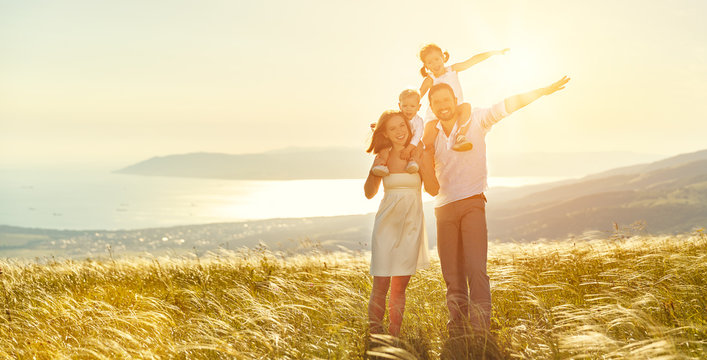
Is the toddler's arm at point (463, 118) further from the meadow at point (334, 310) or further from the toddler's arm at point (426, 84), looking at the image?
the meadow at point (334, 310)

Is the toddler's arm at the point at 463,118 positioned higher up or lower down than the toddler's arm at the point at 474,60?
lower down

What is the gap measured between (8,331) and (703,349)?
6.47 meters

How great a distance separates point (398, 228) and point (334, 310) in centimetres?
120

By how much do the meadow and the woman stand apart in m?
0.43

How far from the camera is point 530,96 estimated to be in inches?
184

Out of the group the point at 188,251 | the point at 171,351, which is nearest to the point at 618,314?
the point at 171,351

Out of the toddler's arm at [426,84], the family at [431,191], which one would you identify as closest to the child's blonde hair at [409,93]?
the family at [431,191]

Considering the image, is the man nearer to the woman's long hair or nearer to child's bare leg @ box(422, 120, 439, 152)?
child's bare leg @ box(422, 120, 439, 152)

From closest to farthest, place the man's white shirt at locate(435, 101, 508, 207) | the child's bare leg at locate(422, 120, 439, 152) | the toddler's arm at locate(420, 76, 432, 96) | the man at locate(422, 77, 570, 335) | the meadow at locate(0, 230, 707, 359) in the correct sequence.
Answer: the meadow at locate(0, 230, 707, 359)
the man at locate(422, 77, 570, 335)
the man's white shirt at locate(435, 101, 508, 207)
the child's bare leg at locate(422, 120, 439, 152)
the toddler's arm at locate(420, 76, 432, 96)

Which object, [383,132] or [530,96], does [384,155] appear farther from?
[530,96]

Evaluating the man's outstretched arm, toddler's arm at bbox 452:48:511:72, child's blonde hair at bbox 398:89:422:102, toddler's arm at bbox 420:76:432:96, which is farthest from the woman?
toddler's arm at bbox 452:48:511:72

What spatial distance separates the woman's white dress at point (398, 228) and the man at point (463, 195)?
0.68ft

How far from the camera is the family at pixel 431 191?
4570 mm

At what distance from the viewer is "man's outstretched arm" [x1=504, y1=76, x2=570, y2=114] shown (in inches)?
183
